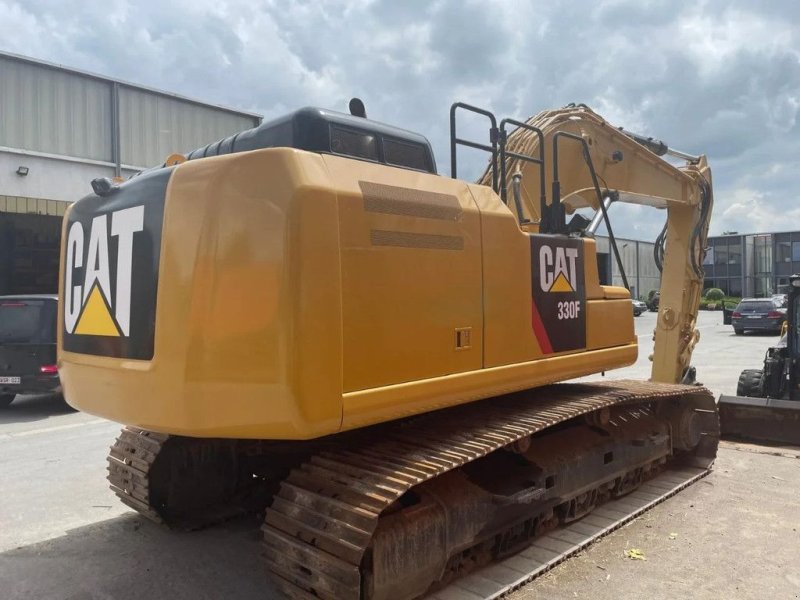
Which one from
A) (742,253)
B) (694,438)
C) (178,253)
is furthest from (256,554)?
(742,253)

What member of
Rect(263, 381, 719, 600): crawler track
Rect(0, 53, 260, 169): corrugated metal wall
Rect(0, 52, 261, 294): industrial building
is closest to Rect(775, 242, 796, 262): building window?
Rect(0, 52, 261, 294): industrial building

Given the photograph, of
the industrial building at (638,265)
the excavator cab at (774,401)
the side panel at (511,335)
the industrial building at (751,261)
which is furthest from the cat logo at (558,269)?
the industrial building at (751,261)

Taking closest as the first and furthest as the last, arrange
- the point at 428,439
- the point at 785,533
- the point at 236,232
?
1. the point at 236,232
2. the point at 428,439
3. the point at 785,533

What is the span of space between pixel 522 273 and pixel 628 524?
6.91ft

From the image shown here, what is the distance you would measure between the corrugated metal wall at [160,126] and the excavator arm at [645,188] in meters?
14.4

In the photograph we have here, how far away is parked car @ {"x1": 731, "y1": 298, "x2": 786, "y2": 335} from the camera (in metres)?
23.4

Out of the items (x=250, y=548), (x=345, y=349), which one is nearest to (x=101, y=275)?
(x=345, y=349)

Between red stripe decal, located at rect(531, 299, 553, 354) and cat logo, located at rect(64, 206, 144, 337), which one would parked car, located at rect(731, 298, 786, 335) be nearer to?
red stripe decal, located at rect(531, 299, 553, 354)

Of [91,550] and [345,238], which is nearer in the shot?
[345,238]

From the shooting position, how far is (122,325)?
3234mm

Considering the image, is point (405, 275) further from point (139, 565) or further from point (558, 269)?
point (139, 565)

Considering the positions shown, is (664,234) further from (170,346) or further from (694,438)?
(170,346)

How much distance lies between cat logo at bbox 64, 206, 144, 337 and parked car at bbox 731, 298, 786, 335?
79.6 feet

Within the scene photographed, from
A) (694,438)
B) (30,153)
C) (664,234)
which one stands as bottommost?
(694,438)
